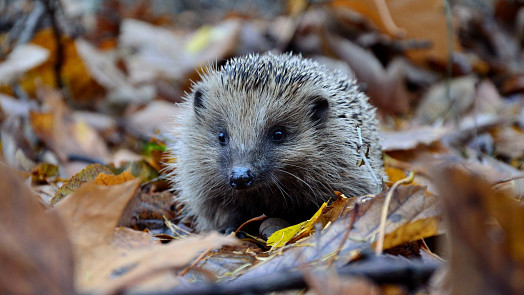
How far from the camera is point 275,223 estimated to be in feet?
10.2

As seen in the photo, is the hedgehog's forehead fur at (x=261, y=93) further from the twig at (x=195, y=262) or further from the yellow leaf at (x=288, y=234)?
the twig at (x=195, y=262)

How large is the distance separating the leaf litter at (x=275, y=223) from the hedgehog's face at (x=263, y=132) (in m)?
0.42

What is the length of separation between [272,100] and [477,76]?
5001mm

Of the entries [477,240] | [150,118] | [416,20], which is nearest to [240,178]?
[477,240]

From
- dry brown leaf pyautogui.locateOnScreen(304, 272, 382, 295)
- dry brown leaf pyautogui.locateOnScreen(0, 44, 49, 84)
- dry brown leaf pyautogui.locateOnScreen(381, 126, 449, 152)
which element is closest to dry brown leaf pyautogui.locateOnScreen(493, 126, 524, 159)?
dry brown leaf pyautogui.locateOnScreen(381, 126, 449, 152)

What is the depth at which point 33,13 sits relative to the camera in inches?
250

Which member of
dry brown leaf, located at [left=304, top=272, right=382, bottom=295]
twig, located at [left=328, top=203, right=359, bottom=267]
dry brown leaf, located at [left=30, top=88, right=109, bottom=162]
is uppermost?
dry brown leaf, located at [left=304, top=272, right=382, bottom=295]

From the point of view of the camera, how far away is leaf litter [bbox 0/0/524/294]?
1482 millimetres

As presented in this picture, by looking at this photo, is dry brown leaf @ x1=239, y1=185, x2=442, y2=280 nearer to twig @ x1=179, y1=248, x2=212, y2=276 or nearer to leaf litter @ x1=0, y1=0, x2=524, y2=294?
leaf litter @ x1=0, y1=0, x2=524, y2=294

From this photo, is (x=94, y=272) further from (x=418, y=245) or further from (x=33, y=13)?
(x=33, y=13)

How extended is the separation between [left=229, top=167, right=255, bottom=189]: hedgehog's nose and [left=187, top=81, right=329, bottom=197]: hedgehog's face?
54mm

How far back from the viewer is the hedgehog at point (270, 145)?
335 centimetres

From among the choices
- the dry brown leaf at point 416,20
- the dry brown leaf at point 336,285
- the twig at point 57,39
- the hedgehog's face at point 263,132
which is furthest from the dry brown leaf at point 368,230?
the dry brown leaf at point 416,20

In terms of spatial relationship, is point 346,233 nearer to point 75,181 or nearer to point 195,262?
point 195,262
